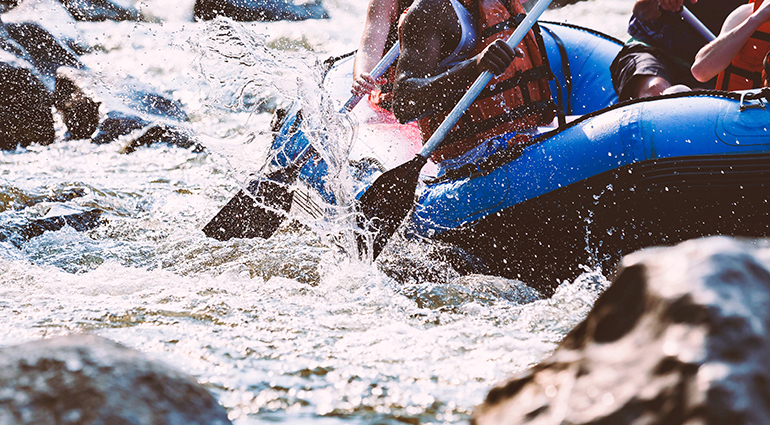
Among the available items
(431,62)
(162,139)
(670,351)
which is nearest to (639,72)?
(431,62)

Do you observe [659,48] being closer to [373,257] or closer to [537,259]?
[537,259]

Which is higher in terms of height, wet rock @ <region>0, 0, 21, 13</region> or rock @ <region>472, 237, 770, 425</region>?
wet rock @ <region>0, 0, 21, 13</region>

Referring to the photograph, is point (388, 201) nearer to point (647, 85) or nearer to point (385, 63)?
point (385, 63)

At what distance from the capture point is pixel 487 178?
9.41 feet

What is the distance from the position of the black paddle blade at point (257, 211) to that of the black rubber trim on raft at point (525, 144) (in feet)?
3.47

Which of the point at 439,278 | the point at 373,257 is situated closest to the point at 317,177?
the point at 373,257

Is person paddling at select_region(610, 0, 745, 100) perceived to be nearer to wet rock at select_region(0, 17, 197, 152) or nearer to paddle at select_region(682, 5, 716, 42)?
paddle at select_region(682, 5, 716, 42)

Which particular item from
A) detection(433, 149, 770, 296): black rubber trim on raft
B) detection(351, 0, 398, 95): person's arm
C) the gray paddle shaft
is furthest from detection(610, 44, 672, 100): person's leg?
detection(351, 0, 398, 95): person's arm

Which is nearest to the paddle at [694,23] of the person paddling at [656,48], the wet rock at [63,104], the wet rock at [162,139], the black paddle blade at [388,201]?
the person paddling at [656,48]

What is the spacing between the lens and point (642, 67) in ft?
11.5

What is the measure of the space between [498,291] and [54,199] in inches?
145

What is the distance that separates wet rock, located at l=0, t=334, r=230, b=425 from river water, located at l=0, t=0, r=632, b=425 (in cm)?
29

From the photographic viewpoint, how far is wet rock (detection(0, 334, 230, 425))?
109cm

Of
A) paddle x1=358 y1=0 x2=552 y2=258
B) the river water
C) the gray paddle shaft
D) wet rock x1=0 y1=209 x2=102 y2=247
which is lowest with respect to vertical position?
wet rock x1=0 y1=209 x2=102 y2=247
